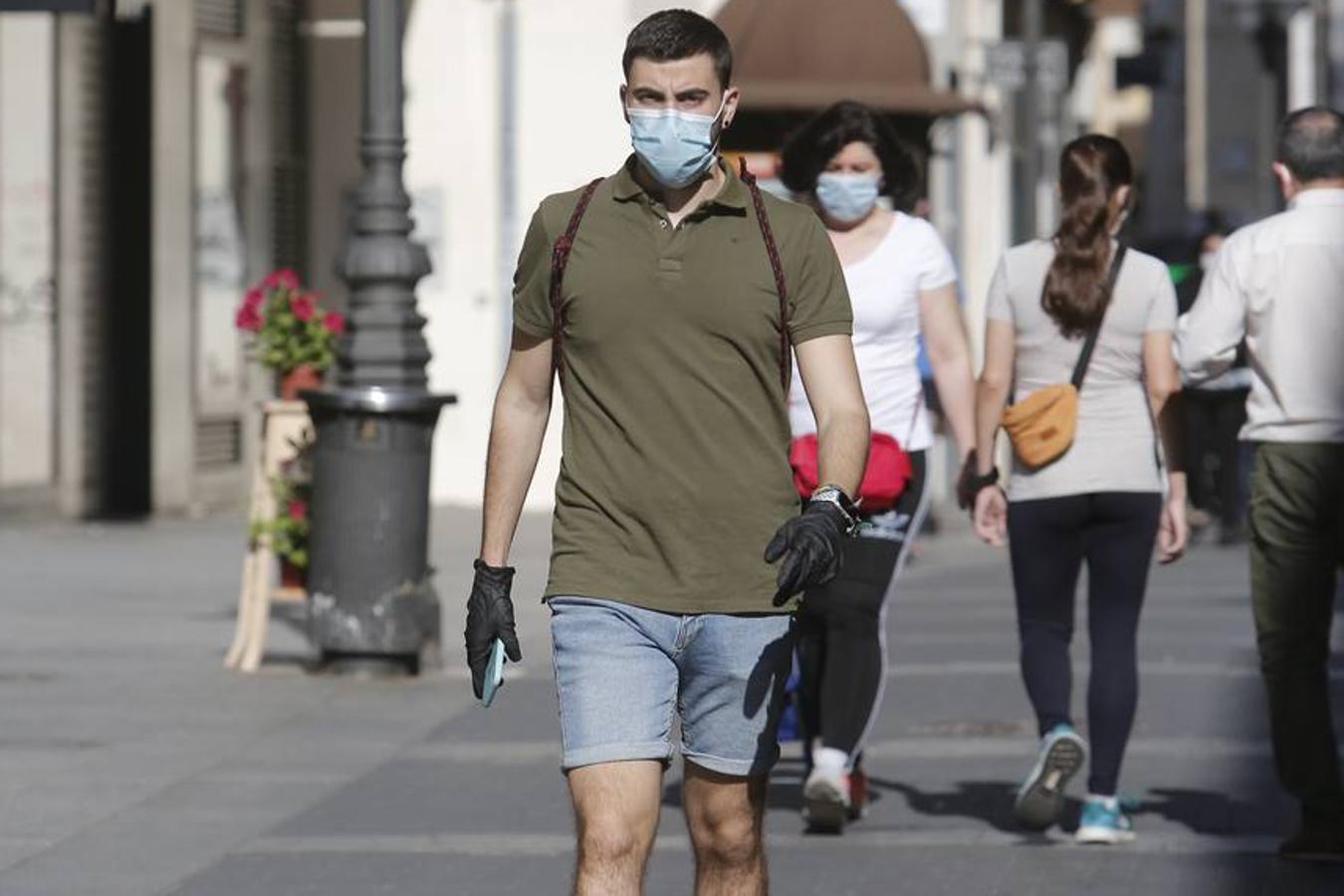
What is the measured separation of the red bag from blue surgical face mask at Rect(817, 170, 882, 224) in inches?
23.1

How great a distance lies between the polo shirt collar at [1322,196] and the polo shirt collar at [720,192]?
9.63 feet

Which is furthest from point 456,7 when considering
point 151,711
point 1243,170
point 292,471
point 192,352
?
point 1243,170

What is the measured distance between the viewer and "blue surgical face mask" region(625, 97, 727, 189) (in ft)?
18.0

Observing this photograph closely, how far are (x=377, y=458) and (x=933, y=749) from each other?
2681 millimetres

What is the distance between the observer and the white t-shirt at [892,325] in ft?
28.1

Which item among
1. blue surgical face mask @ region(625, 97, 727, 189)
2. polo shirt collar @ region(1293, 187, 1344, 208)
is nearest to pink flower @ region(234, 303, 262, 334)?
polo shirt collar @ region(1293, 187, 1344, 208)

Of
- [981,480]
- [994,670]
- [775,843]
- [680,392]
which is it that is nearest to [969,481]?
[981,480]

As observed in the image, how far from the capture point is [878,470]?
8375 mm

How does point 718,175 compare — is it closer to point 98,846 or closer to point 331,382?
point 98,846

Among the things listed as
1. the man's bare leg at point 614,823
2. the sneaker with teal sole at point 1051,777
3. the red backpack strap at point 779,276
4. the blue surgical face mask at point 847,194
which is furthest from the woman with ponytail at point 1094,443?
the man's bare leg at point 614,823

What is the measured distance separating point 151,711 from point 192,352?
34.5 ft

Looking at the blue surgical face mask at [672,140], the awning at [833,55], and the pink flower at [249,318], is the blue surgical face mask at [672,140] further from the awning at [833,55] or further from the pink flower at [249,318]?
the awning at [833,55]

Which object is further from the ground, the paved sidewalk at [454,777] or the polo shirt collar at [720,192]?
the polo shirt collar at [720,192]

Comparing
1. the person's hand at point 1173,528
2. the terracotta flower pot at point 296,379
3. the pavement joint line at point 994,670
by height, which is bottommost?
the pavement joint line at point 994,670
